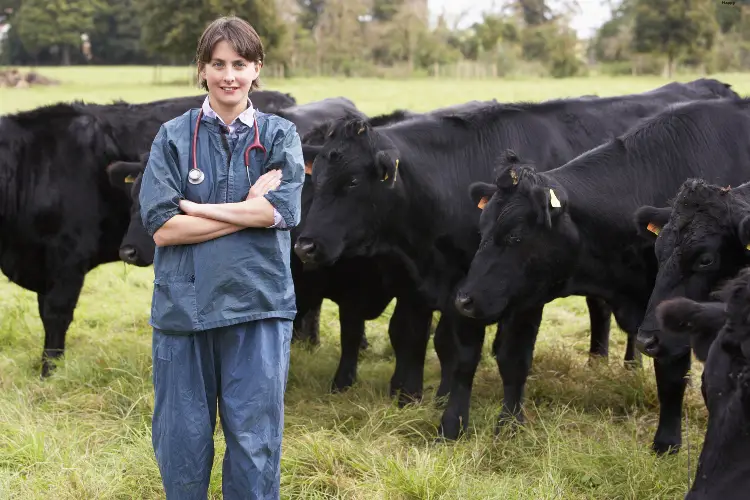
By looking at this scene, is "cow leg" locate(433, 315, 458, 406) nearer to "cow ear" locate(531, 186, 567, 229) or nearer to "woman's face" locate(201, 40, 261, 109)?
"cow ear" locate(531, 186, 567, 229)

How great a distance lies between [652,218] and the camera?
436 centimetres

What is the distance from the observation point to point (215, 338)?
318 centimetres

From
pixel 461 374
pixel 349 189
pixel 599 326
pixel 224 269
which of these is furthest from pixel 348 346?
pixel 224 269

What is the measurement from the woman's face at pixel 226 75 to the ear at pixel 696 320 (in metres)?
1.61

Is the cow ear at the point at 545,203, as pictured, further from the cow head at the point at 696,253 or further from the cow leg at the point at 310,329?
the cow leg at the point at 310,329

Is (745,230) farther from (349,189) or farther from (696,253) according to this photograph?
(349,189)

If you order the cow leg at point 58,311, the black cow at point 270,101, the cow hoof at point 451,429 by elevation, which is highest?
the black cow at point 270,101

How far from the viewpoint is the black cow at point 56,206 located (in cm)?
666

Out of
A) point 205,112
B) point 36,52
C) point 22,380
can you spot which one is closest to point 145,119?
point 22,380

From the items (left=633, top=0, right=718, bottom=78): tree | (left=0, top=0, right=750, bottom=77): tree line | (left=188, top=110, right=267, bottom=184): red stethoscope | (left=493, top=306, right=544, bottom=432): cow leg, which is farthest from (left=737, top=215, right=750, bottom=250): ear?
(left=633, top=0, right=718, bottom=78): tree

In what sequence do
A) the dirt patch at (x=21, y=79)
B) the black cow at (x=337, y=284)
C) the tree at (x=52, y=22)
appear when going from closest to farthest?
the black cow at (x=337, y=284) < the dirt patch at (x=21, y=79) < the tree at (x=52, y=22)

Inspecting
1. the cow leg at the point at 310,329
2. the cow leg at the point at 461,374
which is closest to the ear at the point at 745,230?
the cow leg at the point at 461,374

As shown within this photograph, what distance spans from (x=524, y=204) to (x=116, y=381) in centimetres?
272

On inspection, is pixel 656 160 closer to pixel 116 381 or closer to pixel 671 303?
pixel 671 303
